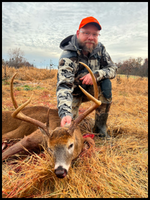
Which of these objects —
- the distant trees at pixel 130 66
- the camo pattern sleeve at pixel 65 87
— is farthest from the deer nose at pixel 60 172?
the distant trees at pixel 130 66

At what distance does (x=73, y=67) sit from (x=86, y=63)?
0.41m

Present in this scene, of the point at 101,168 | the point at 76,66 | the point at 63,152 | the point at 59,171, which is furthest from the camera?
the point at 76,66

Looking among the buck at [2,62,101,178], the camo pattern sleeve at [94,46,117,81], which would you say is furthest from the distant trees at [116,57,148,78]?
the buck at [2,62,101,178]

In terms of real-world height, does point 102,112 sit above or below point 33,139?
above

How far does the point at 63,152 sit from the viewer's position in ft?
6.33

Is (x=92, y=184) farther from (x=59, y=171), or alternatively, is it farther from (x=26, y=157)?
(x=26, y=157)

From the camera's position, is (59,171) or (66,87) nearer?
(59,171)

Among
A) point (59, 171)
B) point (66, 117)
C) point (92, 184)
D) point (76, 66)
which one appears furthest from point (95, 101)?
point (76, 66)

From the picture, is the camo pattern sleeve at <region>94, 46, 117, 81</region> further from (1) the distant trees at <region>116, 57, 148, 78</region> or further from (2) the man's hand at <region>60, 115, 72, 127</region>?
(1) the distant trees at <region>116, 57, 148, 78</region>

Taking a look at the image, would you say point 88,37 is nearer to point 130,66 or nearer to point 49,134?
point 49,134

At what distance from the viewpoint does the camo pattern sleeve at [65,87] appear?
8.63ft

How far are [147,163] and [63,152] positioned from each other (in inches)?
61.6

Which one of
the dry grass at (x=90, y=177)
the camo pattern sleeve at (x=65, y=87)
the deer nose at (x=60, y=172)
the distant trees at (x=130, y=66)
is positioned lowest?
the dry grass at (x=90, y=177)

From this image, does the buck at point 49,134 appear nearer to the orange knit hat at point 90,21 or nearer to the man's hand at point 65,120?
the man's hand at point 65,120
